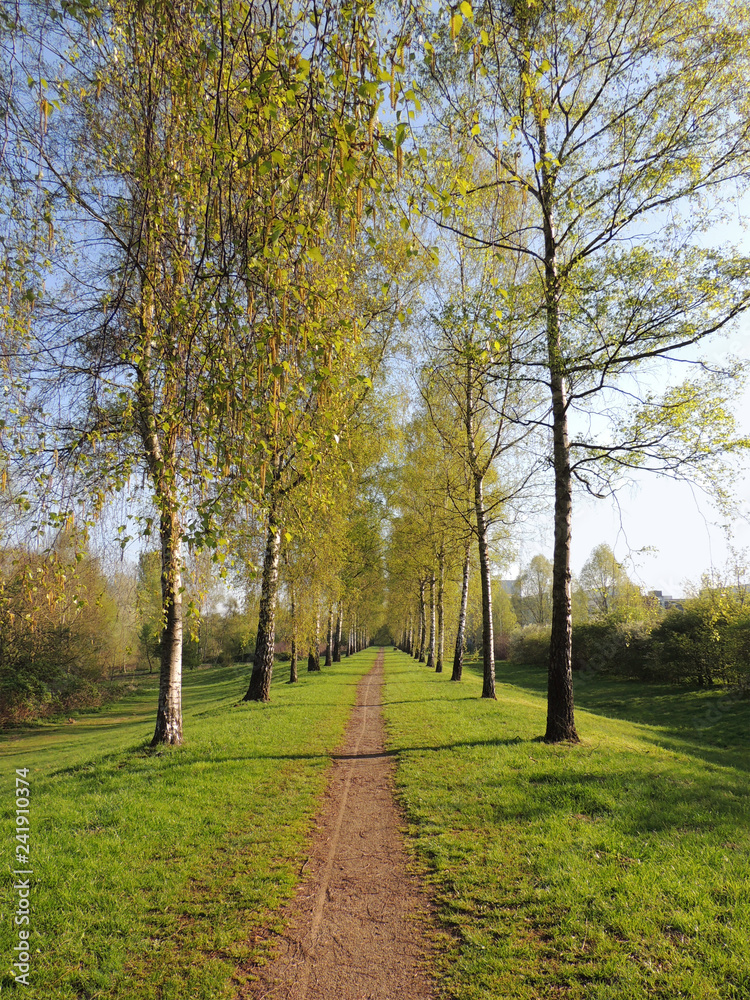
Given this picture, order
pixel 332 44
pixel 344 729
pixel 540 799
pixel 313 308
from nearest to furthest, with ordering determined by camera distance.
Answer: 1. pixel 332 44
2. pixel 313 308
3. pixel 540 799
4. pixel 344 729

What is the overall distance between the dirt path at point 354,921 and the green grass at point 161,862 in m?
0.23

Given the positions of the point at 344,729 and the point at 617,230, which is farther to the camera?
the point at 344,729

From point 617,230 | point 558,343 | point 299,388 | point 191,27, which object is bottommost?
point 299,388

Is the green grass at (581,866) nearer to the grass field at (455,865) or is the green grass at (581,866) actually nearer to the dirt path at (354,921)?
the grass field at (455,865)

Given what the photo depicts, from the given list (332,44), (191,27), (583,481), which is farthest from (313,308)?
(583,481)

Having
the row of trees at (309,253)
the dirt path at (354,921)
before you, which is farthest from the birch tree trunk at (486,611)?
the dirt path at (354,921)

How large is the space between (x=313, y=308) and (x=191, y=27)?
1.95 m

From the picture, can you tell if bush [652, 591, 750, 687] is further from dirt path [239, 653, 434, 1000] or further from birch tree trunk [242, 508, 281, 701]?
dirt path [239, 653, 434, 1000]

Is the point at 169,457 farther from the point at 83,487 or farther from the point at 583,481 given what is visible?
the point at 583,481

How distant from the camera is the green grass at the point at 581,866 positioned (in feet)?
10.3

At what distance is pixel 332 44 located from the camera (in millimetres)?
2141

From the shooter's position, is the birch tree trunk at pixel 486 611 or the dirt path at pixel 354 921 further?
the birch tree trunk at pixel 486 611

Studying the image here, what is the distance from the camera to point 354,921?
153 inches

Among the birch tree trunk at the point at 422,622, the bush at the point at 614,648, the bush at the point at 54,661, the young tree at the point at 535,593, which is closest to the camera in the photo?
the bush at the point at 54,661
